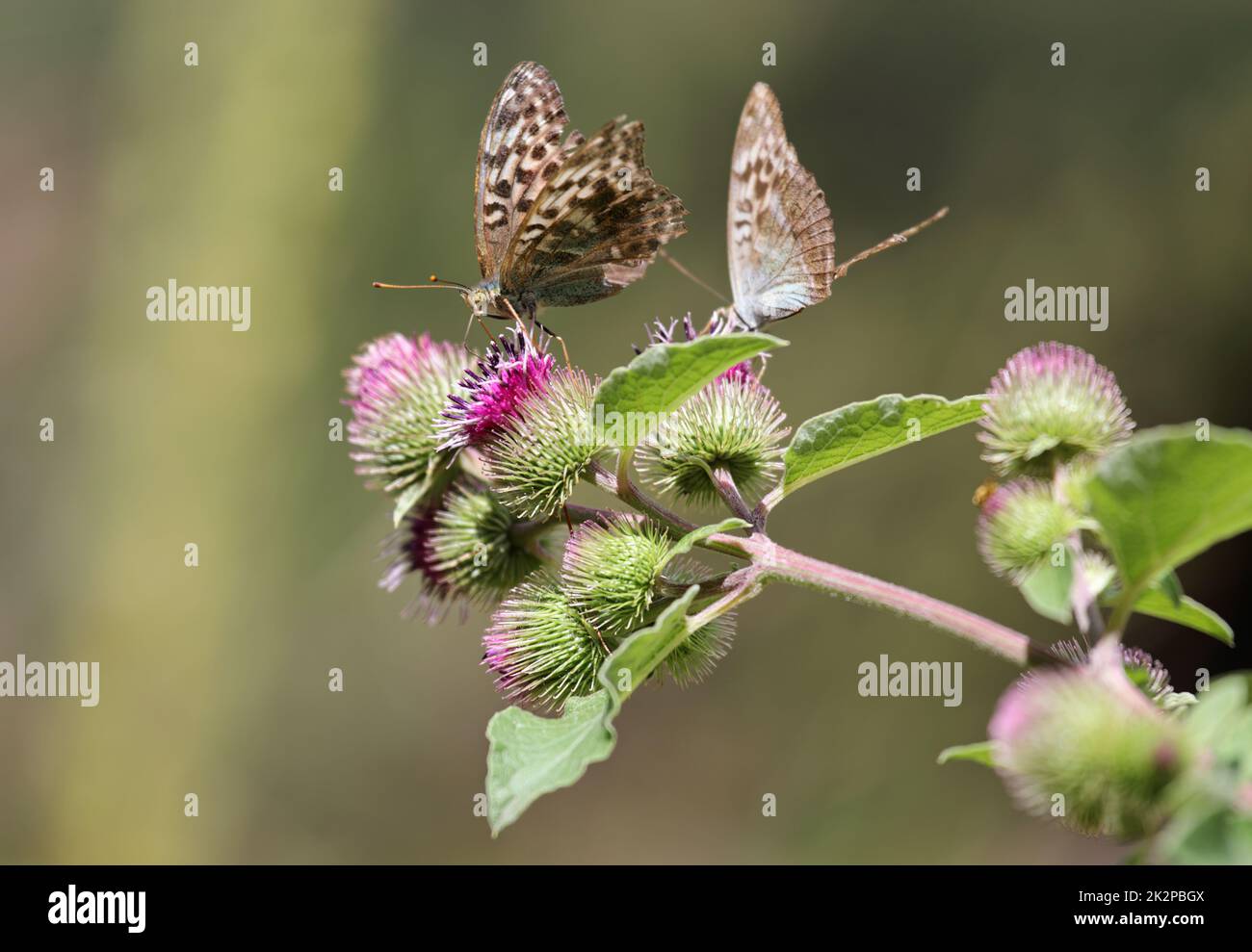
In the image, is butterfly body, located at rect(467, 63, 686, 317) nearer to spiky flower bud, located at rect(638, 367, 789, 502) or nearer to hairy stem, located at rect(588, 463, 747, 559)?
spiky flower bud, located at rect(638, 367, 789, 502)

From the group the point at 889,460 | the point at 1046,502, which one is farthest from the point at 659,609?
the point at 889,460

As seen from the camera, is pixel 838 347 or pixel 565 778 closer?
pixel 565 778

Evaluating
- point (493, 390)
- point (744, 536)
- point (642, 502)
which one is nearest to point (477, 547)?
point (493, 390)

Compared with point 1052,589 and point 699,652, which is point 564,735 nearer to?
point 699,652

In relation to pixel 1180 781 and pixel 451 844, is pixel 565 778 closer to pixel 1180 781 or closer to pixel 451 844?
pixel 1180 781

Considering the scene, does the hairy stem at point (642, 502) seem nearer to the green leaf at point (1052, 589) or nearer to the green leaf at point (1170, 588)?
the green leaf at point (1052, 589)

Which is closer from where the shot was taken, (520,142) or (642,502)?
(642,502)
